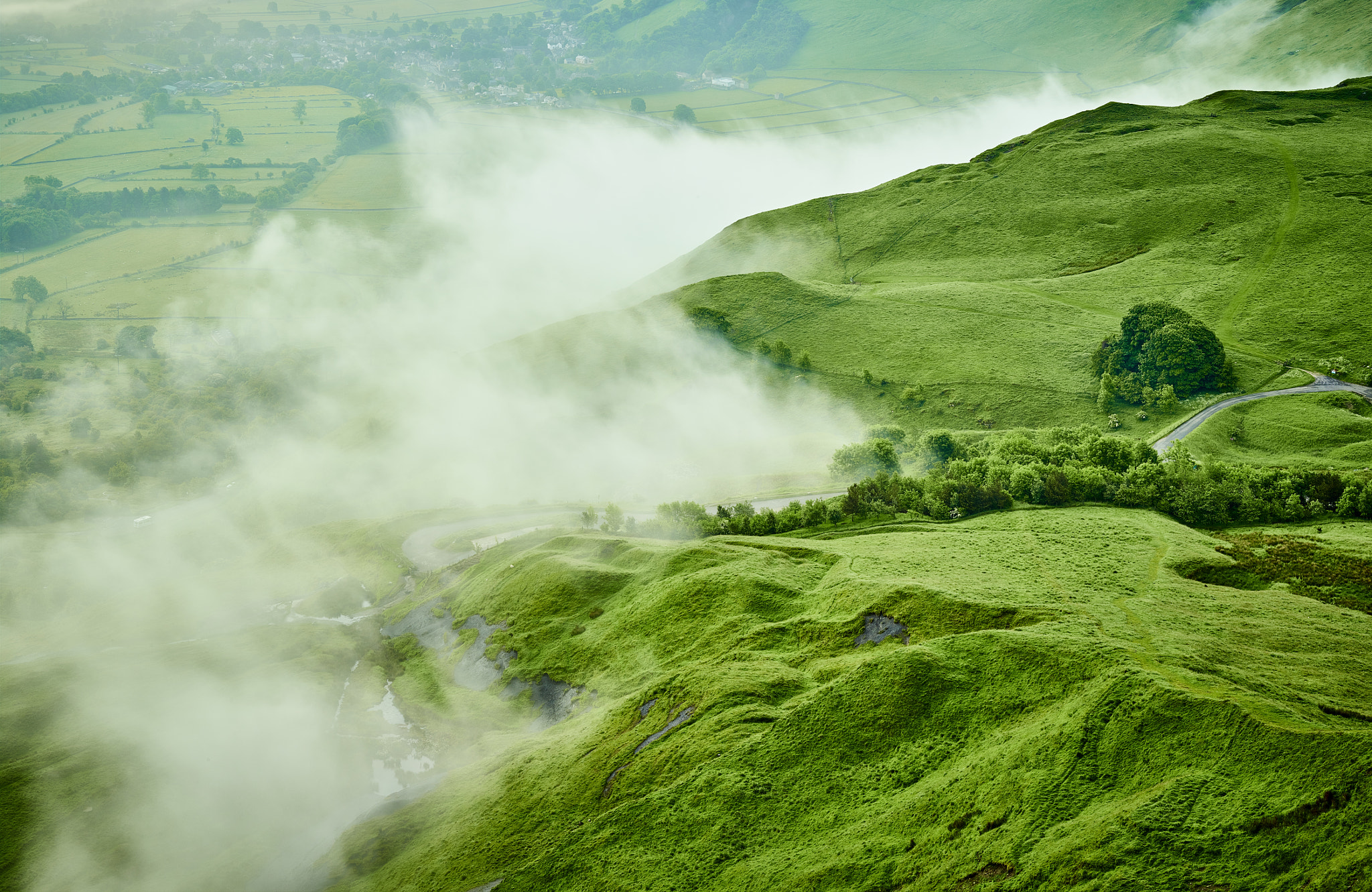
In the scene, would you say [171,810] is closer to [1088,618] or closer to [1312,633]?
[1088,618]

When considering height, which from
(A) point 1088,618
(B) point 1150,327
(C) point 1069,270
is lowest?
(A) point 1088,618

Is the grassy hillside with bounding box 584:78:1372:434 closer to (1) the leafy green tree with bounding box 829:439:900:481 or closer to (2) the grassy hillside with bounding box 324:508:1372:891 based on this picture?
(1) the leafy green tree with bounding box 829:439:900:481

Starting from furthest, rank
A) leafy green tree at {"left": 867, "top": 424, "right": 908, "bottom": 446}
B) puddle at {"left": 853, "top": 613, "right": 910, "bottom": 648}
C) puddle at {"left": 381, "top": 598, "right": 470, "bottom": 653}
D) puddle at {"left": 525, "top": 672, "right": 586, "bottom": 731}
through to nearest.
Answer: leafy green tree at {"left": 867, "top": 424, "right": 908, "bottom": 446} → puddle at {"left": 381, "top": 598, "right": 470, "bottom": 653} → puddle at {"left": 525, "top": 672, "right": 586, "bottom": 731} → puddle at {"left": 853, "top": 613, "right": 910, "bottom": 648}

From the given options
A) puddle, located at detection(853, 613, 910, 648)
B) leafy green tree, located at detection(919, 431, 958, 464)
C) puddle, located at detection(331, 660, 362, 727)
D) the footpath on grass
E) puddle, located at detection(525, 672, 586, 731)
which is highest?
leafy green tree, located at detection(919, 431, 958, 464)

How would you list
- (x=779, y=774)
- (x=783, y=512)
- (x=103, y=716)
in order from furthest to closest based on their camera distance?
(x=783, y=512) < (x=103, y=716) < (x=779, y=774)

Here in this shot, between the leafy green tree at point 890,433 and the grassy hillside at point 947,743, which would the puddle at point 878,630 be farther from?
the leafy green tree at point 890,433

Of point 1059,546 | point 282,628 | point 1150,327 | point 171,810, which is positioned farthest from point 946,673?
point 1150,327

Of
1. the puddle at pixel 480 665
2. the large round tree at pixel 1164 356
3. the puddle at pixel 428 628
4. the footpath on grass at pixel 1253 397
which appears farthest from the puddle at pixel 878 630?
the large round tree at pixel 1164 356

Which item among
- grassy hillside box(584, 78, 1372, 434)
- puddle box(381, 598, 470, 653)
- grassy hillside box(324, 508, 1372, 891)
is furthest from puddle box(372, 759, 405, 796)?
grassy hillside box(584, 78, 1372, 434)
